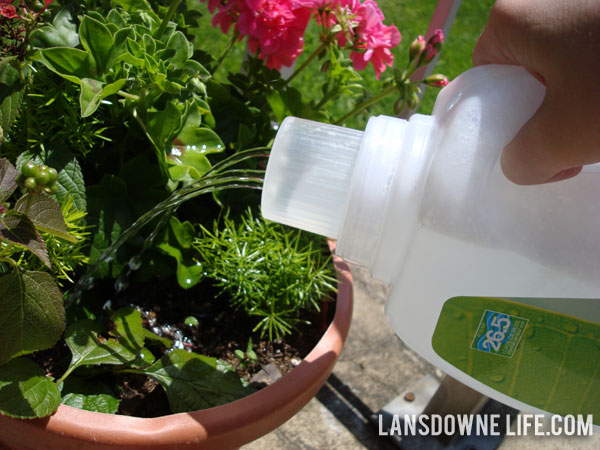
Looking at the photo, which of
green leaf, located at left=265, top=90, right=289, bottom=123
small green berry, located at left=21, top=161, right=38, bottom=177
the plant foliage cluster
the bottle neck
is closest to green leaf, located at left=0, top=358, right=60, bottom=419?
the plant foliage cluster

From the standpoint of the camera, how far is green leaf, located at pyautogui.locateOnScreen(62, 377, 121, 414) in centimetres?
59

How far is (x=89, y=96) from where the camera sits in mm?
558

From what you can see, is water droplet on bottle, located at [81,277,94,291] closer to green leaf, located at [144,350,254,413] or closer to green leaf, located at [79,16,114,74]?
green leaf, located at [144,350,254,413]

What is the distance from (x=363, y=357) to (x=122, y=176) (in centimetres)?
57

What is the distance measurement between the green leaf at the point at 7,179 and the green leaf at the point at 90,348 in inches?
7.6

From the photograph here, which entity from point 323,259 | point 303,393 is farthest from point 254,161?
point 303,393

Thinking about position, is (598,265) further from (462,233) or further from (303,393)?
(303,393)

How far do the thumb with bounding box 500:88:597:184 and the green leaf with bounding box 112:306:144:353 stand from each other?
1.47ft

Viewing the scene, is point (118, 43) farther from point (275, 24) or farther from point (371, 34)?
point (371, 34)

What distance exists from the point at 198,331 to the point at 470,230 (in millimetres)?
445

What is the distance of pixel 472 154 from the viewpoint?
1.38 ft

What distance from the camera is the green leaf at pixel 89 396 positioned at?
23.4 inches

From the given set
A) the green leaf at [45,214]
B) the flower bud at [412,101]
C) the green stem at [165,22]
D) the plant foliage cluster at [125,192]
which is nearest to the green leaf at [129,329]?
the plant foliage cluster at [125,192]

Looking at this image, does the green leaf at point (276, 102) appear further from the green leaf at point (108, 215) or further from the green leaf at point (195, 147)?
the green leaf at point (108, 215)
